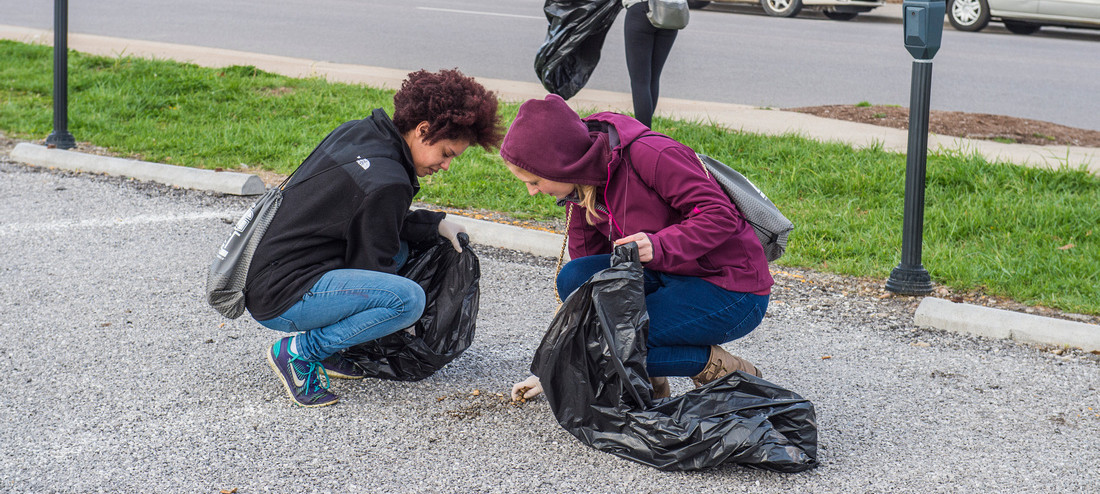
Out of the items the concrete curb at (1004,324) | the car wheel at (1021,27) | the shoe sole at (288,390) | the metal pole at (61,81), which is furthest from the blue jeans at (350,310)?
the car wheel at (1021,27)

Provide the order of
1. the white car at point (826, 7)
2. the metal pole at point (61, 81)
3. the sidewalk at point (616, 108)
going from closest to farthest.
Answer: the sidewalk at point (616, 108) < the metal pole at point (61, 81) < the white car at point (826, 7)

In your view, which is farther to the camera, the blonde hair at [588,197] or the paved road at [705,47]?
the paved road at [705,47]

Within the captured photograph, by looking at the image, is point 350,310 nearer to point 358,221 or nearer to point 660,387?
point 358,221

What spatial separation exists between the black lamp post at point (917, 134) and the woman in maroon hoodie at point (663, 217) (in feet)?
5.05

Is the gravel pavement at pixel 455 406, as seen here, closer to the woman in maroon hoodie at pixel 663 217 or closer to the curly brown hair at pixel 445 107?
the woman in maroon hoodie at pixel 663 217

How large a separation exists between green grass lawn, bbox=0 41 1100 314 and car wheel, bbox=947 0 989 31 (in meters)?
8.47

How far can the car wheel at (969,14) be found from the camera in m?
13.9

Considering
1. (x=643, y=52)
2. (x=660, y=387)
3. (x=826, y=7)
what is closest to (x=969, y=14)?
(x=826, y=7)

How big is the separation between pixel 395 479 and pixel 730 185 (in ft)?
4.37

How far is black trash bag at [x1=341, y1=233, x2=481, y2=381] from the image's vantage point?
11.7 feet

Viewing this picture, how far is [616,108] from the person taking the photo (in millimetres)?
7957

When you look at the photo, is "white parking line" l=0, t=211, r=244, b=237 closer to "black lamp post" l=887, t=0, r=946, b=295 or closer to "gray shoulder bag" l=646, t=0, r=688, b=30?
"gray shoulder bag" l=646, t=0, r=688, b=30

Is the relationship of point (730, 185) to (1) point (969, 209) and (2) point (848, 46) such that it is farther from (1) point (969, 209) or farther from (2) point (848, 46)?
(2) point (848, 46)

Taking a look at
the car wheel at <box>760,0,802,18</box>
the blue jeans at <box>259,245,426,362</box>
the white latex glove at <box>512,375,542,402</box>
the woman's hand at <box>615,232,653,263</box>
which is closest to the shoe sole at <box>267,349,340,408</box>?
the blue jeans at <box>259,245,426,362</box>
